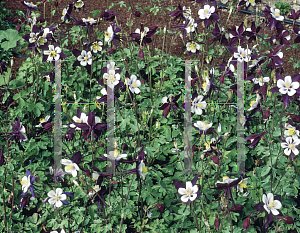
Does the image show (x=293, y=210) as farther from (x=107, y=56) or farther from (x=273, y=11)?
(x=107, y=56)

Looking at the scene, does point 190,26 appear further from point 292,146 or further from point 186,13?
point 292,146

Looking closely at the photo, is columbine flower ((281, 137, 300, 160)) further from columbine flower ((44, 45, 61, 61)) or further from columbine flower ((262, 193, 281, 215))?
columbine flower ((44, 45, 61, 61))

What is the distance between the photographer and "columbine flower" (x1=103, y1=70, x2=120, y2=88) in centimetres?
184

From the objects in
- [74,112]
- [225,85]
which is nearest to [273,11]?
[225,85]

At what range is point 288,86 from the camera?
173 centimetres

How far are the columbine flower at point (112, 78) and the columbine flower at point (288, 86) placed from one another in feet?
3.12

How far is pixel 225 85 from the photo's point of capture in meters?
2.63

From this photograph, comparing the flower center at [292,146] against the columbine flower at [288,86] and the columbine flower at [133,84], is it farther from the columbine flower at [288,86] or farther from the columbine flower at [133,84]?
the columbine flower at [133,84]

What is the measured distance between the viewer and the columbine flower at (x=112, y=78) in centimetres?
184

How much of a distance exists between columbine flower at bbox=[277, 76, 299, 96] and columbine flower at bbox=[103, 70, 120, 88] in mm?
951

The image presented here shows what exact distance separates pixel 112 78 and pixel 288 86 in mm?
1029

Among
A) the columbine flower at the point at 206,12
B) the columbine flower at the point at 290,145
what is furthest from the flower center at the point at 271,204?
the columbine flower at the point at 206,12

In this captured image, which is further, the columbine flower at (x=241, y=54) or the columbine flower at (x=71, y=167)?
the columbine flower at (x=241, y=54)

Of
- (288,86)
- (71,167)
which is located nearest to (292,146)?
(288,86)
